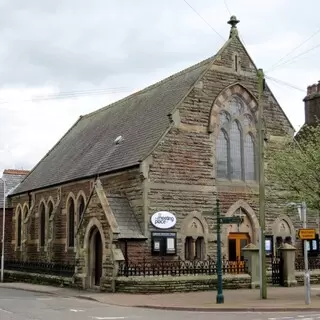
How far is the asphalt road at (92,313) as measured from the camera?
1552 cm

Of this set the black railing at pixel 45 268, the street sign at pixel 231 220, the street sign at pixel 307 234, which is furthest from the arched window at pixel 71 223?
the street sign at pixel 307 234

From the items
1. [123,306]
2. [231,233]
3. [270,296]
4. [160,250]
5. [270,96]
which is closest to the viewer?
[123,306]


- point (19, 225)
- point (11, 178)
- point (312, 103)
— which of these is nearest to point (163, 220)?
point (19, 225)

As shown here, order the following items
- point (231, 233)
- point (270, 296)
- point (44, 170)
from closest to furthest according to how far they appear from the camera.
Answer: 1. point (270, 296)
2. point (231, 233)
3. point (44, 170)

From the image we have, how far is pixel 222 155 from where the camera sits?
29.4m

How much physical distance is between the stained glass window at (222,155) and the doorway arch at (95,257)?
7.02 m

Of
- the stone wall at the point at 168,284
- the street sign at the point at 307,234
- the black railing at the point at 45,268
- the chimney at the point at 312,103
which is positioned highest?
the chimney at the point at 312,103

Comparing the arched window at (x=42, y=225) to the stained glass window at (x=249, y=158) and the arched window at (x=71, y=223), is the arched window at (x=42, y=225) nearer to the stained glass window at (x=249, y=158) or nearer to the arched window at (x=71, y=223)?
the arched window at (x=71, y=223)

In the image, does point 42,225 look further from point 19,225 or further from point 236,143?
point 236,143

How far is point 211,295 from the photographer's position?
74.1 ft

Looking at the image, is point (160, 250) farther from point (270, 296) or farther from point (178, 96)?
point (178, 96)

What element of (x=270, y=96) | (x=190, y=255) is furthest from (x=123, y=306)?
(x=270, y=96)

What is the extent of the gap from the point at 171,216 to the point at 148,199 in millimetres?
1419

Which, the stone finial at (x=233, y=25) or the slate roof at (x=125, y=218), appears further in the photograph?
the stone finial at (x=233, y=25)
